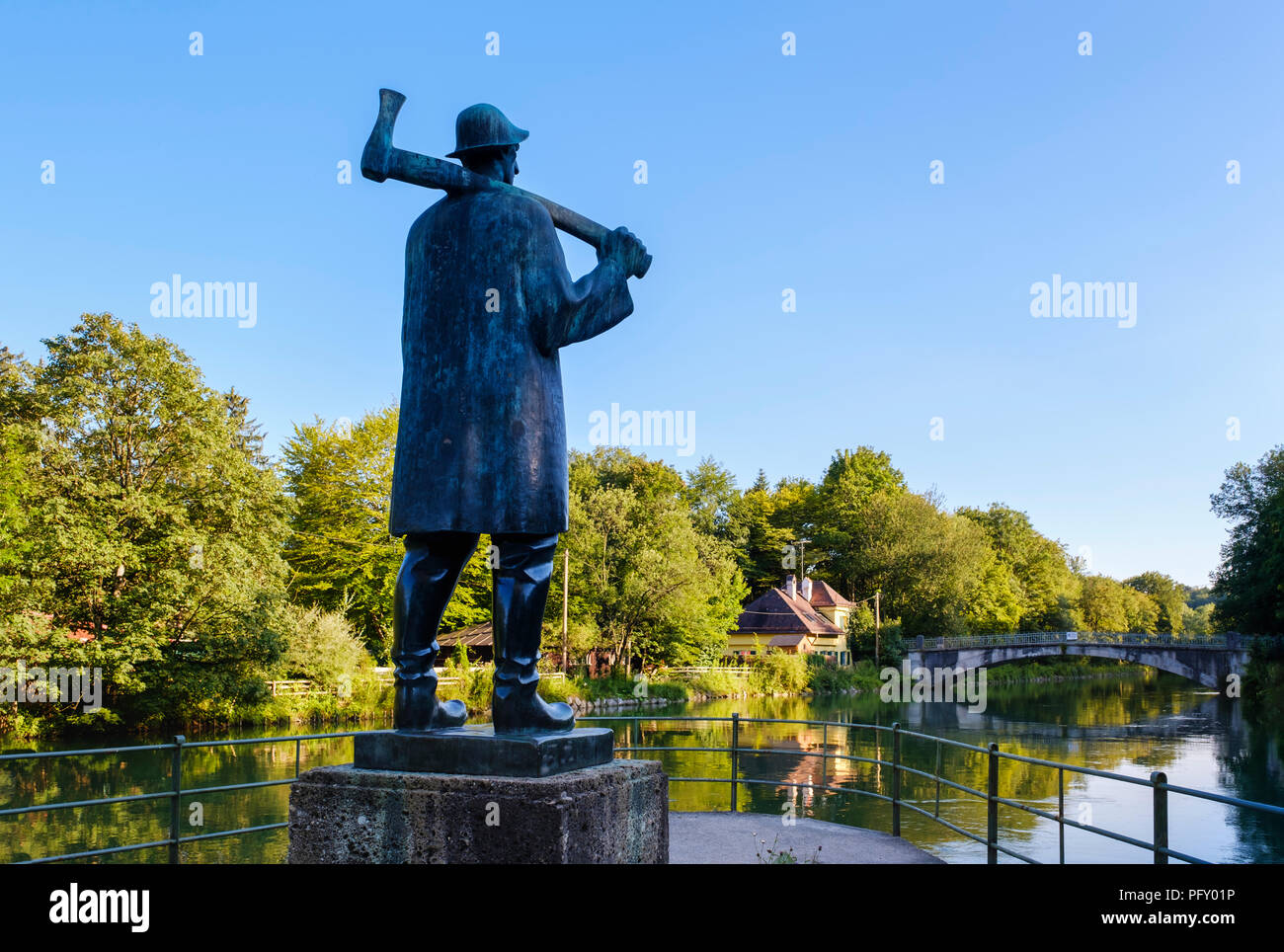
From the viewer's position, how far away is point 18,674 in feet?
78.2

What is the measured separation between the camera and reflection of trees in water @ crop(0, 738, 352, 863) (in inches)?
593

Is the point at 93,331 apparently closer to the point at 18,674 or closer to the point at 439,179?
the point at 18,674

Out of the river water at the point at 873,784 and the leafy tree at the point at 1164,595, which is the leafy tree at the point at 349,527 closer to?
the river water at the point at 873,784

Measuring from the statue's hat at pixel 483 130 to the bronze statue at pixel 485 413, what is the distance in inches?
6.4

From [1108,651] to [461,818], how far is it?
62554 millimetres

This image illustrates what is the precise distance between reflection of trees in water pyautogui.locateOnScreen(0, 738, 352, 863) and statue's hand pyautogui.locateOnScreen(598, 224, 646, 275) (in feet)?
41.3

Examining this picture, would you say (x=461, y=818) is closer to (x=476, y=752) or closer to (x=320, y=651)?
(x=476, y=752)

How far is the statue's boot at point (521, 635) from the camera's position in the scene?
3.97 meters

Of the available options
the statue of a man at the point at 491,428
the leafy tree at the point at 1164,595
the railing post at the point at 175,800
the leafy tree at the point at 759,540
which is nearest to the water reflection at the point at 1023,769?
the statue of a man at the point at 491,428

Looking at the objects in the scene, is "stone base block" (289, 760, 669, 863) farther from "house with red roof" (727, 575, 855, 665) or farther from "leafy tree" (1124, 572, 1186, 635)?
"leafy tree" (1124, 572, 1186, 635)

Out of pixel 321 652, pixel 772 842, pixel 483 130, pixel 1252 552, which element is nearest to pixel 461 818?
pixel 483 130

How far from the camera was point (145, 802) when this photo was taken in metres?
19.5

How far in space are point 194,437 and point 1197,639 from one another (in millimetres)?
51100

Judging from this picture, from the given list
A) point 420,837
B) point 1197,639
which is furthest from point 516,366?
point 1197,639
